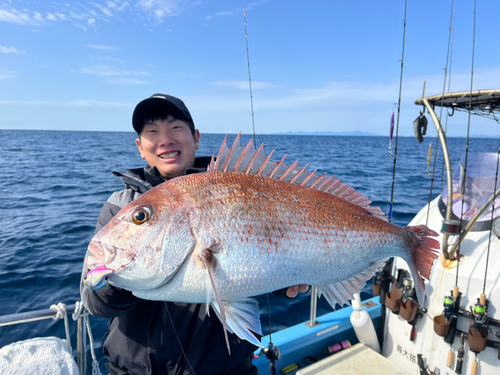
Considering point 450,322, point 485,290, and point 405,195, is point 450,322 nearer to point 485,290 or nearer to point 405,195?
point 485,290

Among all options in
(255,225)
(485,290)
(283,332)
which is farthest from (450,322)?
(255,225)

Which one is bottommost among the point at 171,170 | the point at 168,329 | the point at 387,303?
the point at 387,303

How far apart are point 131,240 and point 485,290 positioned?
331 centimetres

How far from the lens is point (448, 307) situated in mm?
3053

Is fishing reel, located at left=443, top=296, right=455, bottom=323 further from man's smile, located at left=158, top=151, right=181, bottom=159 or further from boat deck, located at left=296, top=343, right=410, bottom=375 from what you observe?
man's smile, located at left=158, top=151, right=181, bottom=159

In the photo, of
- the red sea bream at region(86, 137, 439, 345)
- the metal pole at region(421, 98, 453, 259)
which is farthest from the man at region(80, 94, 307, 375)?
the metal pole at region(421, 98, 453, 259)

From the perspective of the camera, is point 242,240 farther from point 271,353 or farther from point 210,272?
point 271,353

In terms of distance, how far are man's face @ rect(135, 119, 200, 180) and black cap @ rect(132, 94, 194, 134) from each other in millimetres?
46

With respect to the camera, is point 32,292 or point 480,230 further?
point 32,292

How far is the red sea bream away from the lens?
1.50 metres

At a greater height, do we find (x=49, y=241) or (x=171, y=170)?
(x=171, y=170)

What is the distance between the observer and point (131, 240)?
1.51 m

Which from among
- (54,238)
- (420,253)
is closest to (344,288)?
(420,253)

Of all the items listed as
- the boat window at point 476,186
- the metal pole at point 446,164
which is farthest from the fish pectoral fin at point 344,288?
the boat window at point 476,186
